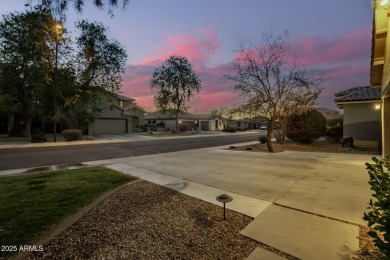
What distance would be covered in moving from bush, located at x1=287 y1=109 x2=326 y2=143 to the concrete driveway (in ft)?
28.2

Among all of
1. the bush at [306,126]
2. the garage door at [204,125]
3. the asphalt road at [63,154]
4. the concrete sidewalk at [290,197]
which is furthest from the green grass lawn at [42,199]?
the garage door at [204,125]

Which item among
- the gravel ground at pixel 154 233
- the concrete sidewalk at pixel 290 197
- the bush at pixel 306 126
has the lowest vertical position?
the gravel ground at pixel 154 233

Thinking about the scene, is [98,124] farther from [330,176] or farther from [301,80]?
[330,176]

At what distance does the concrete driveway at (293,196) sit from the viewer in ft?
10.9

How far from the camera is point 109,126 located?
115 ft

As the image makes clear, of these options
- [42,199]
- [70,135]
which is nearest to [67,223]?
[42,199]

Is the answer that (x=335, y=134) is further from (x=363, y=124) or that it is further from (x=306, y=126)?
(x=363, y=124)

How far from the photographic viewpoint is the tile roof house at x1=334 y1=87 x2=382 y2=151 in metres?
14.6

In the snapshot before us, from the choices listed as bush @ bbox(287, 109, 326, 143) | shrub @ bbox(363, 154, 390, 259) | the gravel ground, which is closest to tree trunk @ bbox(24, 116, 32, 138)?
the gravel ground

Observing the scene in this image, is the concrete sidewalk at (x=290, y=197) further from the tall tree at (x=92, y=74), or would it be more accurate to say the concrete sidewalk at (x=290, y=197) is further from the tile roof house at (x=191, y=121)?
the tile roof house at (x=191, y=121)

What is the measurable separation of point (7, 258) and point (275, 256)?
3.57 meters

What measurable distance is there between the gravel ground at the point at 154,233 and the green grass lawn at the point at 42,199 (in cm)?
47

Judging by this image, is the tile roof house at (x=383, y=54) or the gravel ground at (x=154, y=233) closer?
the gravel ground at (x=154, y=233)

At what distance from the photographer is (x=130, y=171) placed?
8734 mm
